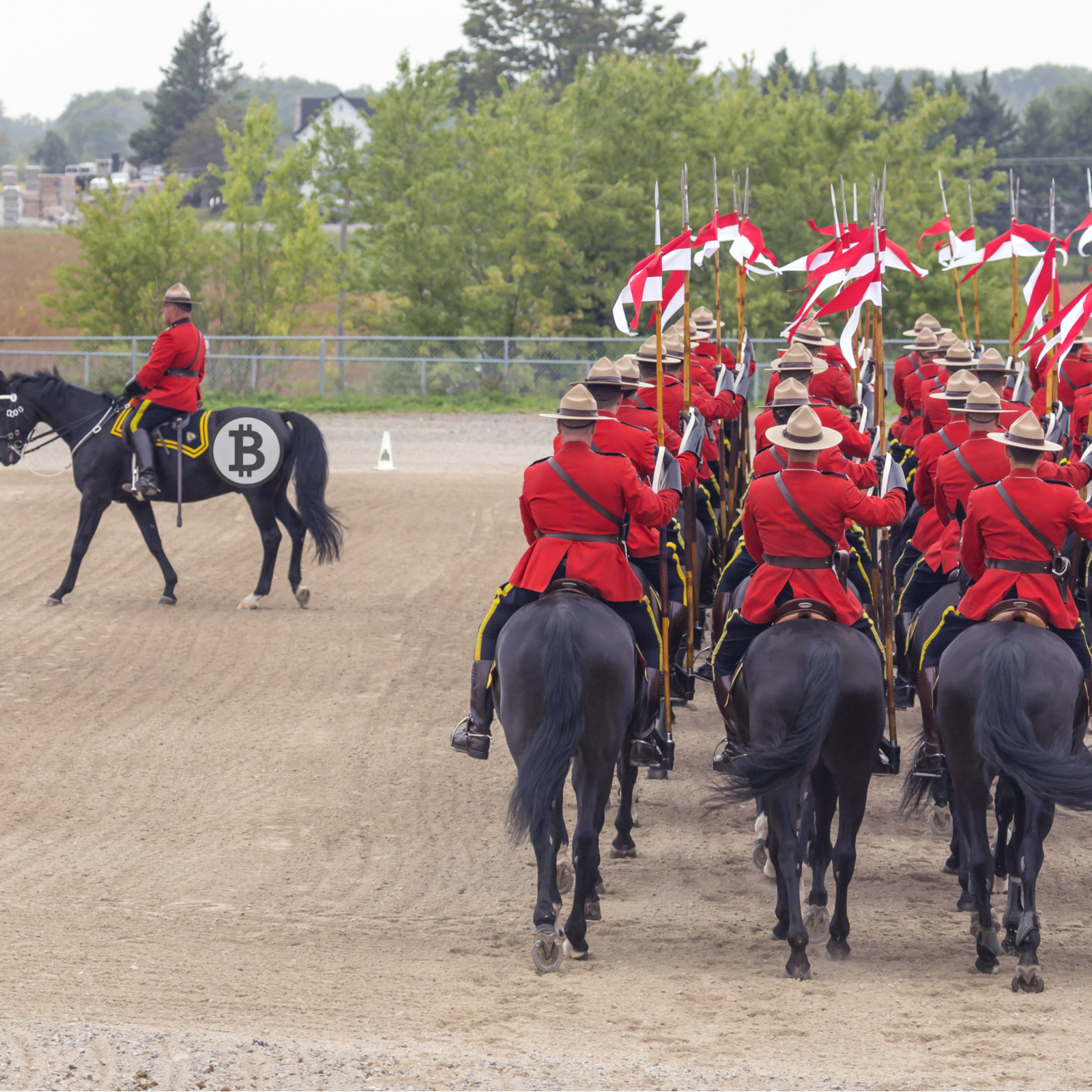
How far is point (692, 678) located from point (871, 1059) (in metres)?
4.77

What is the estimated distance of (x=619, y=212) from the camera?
34.0 meters

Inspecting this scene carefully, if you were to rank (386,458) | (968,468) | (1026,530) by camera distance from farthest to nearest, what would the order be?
(386,458), (968,468), (1026,530)

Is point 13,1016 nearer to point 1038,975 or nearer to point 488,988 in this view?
point 488,988

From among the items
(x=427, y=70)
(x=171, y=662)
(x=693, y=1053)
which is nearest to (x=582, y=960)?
(x=693, y=1053)

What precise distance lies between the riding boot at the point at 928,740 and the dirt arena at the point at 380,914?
63cm

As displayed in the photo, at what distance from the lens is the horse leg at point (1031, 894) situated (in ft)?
19.9

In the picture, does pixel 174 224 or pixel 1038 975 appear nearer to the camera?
pixel 1038 975

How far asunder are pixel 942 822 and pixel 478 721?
293 cm

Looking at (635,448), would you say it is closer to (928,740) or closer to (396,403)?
(928,740)

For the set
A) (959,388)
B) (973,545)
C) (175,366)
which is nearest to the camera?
(973,545)

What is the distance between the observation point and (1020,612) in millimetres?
6594

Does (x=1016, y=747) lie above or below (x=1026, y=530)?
below

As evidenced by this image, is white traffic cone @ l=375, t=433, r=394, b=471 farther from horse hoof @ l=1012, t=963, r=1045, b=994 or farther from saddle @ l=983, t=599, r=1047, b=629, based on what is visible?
horse hoof @ l=1012, t=963, r=1045, b=994

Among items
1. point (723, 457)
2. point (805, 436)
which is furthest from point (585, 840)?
point (723, 457)
